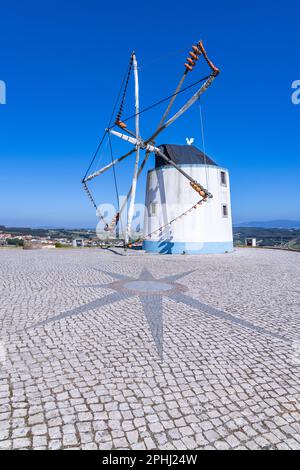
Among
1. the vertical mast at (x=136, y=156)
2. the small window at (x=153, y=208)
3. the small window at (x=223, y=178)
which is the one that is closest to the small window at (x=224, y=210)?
the small window at (x=223, y=178)

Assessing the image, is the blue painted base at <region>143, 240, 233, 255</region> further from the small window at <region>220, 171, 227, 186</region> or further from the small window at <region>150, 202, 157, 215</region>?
the small window at <region>220, 171, 227, 186</region>

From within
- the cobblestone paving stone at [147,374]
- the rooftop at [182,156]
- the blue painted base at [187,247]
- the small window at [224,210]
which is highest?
the rooftop at [182,156]

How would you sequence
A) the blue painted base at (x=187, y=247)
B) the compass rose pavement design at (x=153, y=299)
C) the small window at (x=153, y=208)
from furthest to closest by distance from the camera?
the small window at (x=153, y=208), the blue painted base at (x=187, y=247), the compass rose pavement design at (x=153, y=299)

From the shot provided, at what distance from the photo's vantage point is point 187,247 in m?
26.0

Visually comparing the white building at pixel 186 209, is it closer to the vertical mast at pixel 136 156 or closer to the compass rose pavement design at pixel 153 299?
the vertical mast at pixel 136 156

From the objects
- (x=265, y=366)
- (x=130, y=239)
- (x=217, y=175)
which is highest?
(x=217, y=175)

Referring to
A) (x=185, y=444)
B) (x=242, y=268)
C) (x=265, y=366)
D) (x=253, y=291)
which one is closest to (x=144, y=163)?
(x=242, y=268)

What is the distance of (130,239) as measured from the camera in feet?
88.7

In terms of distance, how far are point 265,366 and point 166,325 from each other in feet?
8.88

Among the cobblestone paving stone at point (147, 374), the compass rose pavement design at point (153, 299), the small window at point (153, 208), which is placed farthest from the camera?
the small window at point (153, 208)

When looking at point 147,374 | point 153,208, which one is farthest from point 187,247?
point 147,374

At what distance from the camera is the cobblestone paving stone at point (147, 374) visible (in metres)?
3.78

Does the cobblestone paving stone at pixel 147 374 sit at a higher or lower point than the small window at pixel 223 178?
lower

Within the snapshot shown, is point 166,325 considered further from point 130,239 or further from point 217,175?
point 217,175
